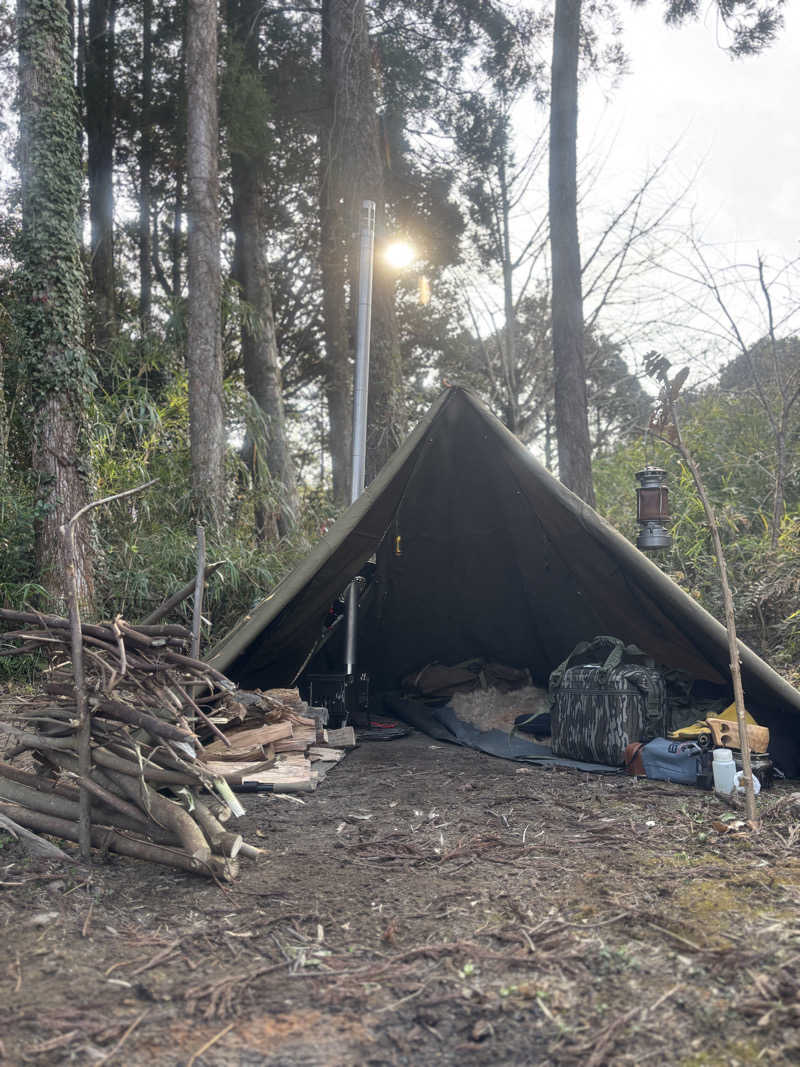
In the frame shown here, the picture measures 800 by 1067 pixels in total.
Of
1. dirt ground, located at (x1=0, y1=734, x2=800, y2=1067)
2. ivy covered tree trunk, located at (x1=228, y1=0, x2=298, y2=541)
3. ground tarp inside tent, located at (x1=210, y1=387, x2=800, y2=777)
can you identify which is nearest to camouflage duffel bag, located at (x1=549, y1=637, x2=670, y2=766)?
ground tarp inside tent, located at (x1=210, y1=387, x2=800, y2=777)

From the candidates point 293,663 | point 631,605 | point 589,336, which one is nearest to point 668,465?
point 631,605

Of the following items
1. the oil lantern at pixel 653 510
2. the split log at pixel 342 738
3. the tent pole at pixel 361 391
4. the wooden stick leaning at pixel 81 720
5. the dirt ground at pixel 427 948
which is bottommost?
the split log at pixel 342 738

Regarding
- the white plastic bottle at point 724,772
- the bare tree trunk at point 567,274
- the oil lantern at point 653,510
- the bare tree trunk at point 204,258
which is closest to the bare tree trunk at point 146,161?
the bare tree trunk at point 204,258

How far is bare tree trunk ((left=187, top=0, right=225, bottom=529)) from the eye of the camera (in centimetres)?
805

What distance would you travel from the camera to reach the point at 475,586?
575cm

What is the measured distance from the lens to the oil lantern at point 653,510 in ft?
17.2

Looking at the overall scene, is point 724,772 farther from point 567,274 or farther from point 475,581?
point 567,274

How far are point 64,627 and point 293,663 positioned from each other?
2269 mm

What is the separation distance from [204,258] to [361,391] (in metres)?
2.79

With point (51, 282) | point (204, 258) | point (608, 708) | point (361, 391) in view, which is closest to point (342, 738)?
point (608, 708)

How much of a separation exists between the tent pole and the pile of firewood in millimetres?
2159

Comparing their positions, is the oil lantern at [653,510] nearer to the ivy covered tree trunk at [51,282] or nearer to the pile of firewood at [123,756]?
the pile of firewood at [123,756]

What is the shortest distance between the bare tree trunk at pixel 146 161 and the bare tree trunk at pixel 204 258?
253cm

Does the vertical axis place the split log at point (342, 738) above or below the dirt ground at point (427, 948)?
below
